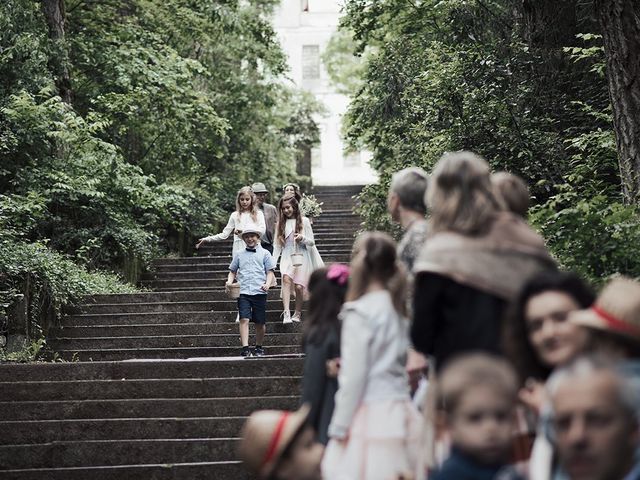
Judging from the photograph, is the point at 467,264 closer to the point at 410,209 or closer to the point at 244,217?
the point at 410,209

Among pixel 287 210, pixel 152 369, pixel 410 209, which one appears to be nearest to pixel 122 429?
pixel 152 369

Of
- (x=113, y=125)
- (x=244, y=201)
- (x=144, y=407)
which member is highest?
(x=113, y=125)

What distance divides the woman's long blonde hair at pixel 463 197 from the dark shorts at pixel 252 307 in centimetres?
899

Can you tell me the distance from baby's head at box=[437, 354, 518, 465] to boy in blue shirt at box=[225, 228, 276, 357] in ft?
35.4

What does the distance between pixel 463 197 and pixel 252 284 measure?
9.17m

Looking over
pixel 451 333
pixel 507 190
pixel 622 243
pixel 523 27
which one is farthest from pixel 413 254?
pixel 523 27

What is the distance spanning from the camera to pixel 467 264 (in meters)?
5.53

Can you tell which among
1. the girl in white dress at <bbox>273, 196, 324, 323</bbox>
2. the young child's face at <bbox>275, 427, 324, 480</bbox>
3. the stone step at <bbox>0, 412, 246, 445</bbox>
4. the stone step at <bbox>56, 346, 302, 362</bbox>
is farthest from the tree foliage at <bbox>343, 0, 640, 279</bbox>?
the young child's face at <bbox>275, 427, 324, 480</bbox>

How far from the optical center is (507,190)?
6289 millimetres

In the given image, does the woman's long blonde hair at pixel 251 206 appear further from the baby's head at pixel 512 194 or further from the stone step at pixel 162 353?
the baby's head at pixel 512 194

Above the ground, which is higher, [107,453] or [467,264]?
[467,264]

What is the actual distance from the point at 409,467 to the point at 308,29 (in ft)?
189

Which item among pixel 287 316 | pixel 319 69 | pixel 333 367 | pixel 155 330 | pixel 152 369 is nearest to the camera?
pixel 333 367

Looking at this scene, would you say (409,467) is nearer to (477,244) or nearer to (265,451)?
(477,244)
